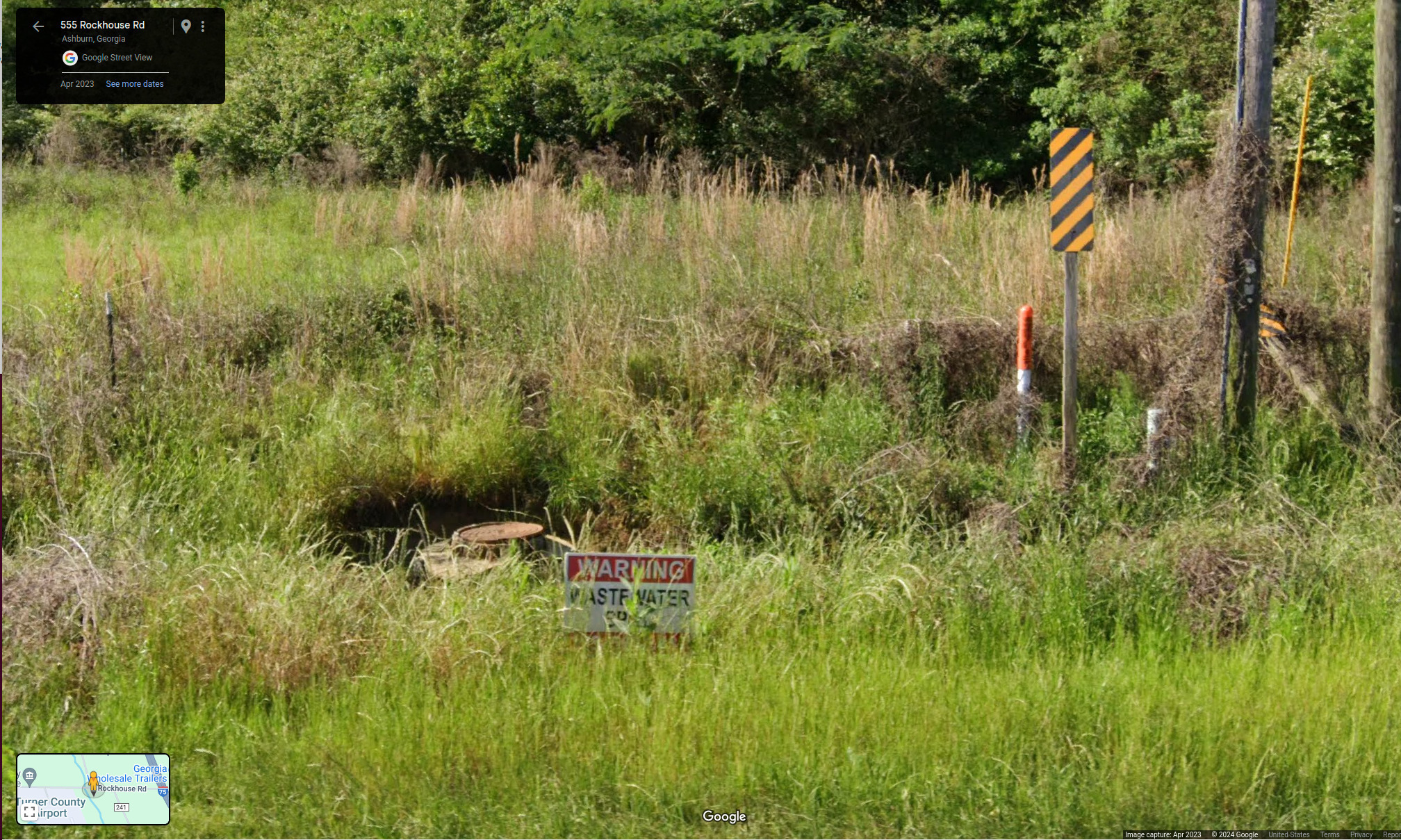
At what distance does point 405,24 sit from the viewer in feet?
65.9

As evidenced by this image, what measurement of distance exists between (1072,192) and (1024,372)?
4.16ft

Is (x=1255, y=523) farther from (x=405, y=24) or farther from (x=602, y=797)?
(x=405, y=24)

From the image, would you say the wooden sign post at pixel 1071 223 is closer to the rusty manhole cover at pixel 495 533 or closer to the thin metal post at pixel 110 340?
the rusty manhole cover at pixel 495 533

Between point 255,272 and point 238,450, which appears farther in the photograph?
point 255,272

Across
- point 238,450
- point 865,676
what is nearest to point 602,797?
point 865,676

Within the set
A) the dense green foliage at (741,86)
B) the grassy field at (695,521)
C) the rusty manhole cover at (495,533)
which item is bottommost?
the rusty manhole cover at (495,533)

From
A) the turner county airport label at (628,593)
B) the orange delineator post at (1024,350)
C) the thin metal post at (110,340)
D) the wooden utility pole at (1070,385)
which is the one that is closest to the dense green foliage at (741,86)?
the thin metal post at (110,340)

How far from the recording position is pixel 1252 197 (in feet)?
26.9

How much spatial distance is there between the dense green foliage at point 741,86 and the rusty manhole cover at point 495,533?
390 inches

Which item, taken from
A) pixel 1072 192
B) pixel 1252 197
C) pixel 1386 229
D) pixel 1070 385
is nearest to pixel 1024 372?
pixel 1070 385

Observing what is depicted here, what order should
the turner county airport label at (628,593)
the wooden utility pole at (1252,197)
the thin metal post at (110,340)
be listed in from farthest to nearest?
the thin metal post at (110,340) < the wooden utility pole at (1252,197) < the turner county airport label at (628,593)

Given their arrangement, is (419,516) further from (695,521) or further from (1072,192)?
(1072,192)

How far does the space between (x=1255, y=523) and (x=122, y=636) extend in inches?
229

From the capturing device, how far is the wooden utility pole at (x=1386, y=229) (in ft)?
26.4
